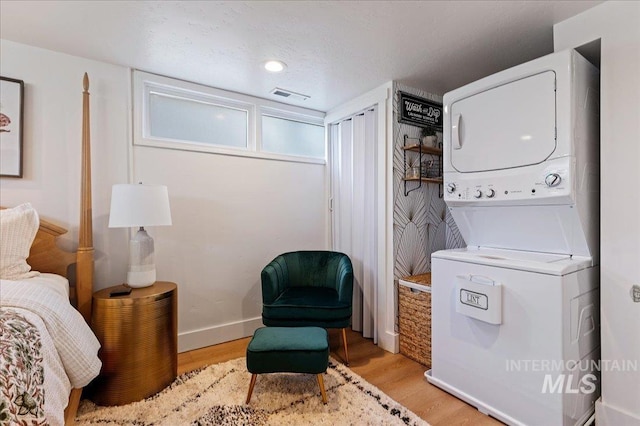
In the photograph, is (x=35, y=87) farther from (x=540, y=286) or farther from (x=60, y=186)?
(x=540, y=286)

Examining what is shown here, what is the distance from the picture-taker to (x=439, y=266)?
1959 millimetres

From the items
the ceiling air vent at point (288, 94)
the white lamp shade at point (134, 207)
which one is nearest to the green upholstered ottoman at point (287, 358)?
the white lamp shade at point (134, 207)

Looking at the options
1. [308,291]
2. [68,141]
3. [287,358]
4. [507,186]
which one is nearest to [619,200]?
[507,186]

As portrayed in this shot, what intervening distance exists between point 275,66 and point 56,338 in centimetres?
202

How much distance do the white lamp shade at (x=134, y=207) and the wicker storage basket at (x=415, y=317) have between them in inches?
73.7

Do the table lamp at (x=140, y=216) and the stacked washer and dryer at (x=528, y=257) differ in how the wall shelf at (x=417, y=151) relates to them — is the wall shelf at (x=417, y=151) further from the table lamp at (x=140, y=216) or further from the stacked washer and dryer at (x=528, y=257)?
the table lamp at (x=140, y=216)

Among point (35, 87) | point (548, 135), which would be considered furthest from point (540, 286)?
point (35, 87)

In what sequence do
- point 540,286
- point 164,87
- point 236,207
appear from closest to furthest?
point 540,286 → point 164,87 → point 236,207

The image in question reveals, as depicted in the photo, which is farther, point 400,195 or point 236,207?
point 236,207

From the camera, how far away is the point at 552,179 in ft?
4.99

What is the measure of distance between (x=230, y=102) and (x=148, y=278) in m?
1.64

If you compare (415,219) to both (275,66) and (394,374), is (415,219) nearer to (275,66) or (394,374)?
(394,374)

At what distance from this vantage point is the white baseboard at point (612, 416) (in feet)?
4.81

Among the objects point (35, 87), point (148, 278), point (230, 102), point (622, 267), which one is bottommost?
point (148, 278)
